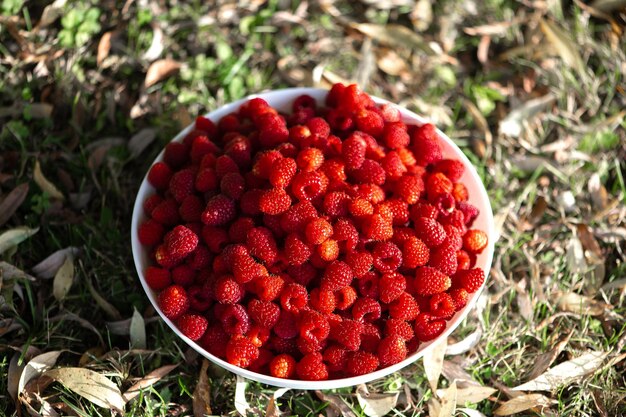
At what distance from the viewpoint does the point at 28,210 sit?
2244mm

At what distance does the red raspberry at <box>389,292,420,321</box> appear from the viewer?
168 cm

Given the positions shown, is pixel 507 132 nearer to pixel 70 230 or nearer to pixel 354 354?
pixel 354 354

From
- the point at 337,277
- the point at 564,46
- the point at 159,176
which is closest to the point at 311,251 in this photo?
the point at 337,277

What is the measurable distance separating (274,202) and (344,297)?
1.00 ft

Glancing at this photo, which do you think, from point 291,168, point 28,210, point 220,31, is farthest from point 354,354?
point 220,31

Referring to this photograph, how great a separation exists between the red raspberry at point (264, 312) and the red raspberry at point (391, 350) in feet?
0.92

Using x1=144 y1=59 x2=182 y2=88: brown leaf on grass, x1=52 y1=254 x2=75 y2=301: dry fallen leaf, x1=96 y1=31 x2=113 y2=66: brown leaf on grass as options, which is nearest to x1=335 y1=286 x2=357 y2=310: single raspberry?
x1=52 y1=254 x2=75 y2=301: dry fallen leaf

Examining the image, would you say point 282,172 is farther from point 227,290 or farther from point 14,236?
point 14,236

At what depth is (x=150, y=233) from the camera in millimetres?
1804

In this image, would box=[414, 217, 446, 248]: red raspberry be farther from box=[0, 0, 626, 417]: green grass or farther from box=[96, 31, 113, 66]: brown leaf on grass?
box=[96, 31, 113, 66]: brown leaf on grass

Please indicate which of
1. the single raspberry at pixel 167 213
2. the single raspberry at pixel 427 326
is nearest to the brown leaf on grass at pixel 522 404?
the single raspberry at pixel 427 326

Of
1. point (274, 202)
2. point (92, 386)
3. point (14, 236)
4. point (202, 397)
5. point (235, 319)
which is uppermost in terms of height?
point (274, 202)

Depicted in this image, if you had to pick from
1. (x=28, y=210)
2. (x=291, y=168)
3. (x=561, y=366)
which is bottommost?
(x=561, y=366)

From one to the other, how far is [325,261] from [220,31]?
1467 millimetres
